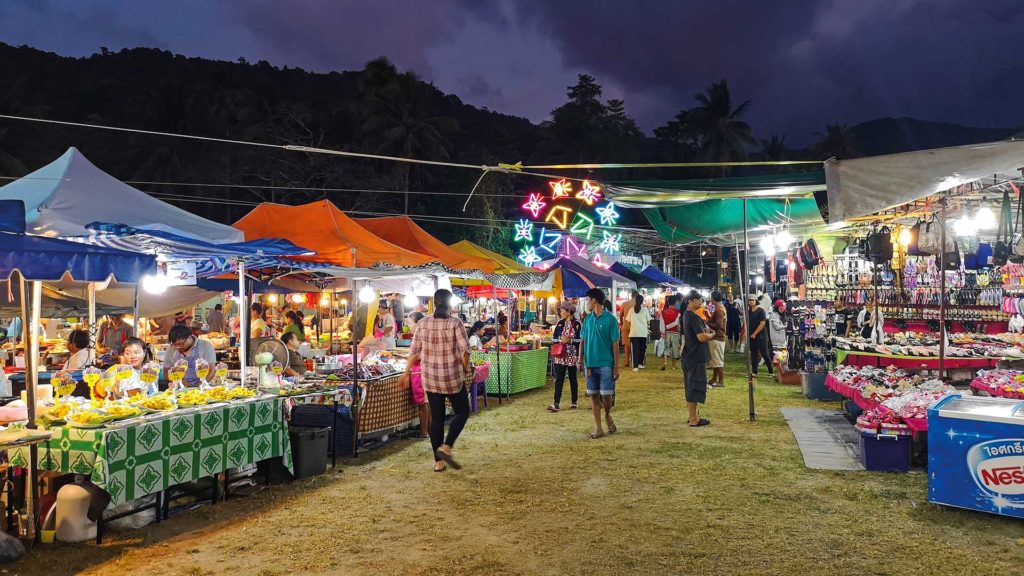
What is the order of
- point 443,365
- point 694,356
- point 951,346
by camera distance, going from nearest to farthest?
point 443,365
point 694,356
point 951,346

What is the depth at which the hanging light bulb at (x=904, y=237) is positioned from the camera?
10.8 meters

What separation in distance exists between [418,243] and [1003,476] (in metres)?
10.7

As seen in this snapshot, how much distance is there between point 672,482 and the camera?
263 inches

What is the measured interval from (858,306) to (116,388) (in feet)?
43.7

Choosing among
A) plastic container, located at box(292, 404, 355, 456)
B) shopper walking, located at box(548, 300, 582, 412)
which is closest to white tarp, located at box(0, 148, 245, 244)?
plastic container, located at box(292, 404, 355, 456)

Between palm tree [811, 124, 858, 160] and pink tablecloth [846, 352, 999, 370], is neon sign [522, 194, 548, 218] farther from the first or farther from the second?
palm tree [811, 124, 858, 160]

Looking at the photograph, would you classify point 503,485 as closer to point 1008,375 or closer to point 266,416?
point 266,416

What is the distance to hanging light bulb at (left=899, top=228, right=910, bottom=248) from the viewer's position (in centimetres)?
1084

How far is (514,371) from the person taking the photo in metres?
12.9

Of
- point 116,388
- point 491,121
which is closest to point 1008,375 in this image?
point 116,388

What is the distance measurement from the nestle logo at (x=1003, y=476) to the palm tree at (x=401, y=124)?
1185 inches

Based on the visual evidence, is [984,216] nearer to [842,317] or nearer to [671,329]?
[842,317]

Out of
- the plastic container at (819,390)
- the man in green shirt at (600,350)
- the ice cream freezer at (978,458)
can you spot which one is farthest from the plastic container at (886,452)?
the plastic container at (819,390)

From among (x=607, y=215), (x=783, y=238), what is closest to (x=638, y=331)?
(x=607, y=215)
